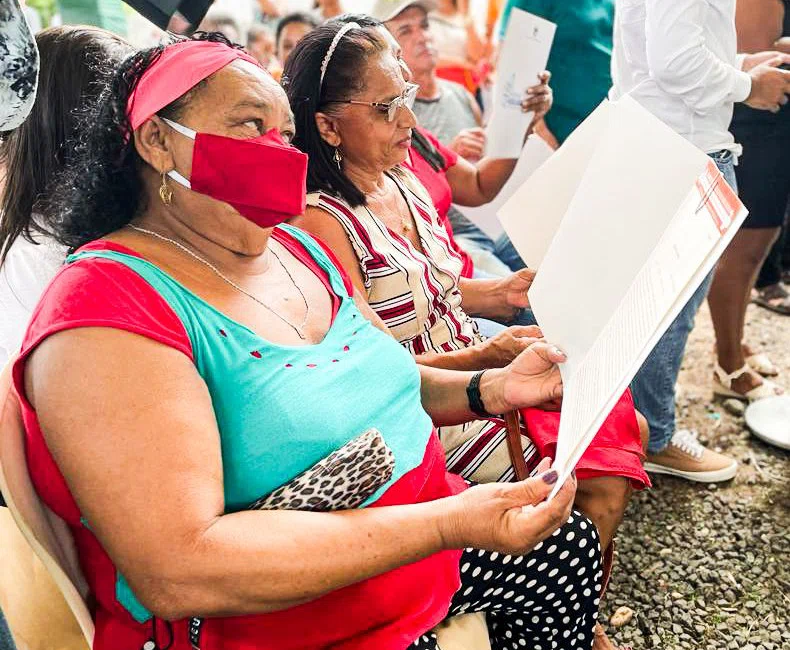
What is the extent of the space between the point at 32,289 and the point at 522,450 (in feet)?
3.13

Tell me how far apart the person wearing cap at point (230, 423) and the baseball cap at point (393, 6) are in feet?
5.52

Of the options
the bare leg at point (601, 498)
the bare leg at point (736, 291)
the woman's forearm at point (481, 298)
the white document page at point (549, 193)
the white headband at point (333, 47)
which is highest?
the white headband at point (333, 47)

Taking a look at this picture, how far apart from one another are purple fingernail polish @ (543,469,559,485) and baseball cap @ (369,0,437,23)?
7.25 feet

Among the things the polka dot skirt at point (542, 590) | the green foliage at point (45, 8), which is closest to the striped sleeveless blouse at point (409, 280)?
the polka dot skirt at point (542, 590)

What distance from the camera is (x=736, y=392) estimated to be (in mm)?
2785

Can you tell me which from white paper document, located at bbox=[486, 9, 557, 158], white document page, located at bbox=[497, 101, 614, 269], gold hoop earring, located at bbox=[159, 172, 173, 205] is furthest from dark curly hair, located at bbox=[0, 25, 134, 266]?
white paper document, located at bbox=[486, 9, 557, 158]

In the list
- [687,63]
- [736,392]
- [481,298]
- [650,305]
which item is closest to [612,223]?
[650,305]

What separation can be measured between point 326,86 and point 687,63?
894mm

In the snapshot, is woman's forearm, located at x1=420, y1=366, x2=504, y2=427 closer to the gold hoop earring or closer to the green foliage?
the gold hoop earring

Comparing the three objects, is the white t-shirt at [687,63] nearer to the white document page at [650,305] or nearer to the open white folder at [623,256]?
the open white folder at [623,256]

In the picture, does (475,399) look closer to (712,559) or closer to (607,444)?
(607,444)

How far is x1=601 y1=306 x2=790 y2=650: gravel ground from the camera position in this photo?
5.96ft

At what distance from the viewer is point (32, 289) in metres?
1.42

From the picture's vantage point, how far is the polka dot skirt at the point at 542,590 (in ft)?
4.23
